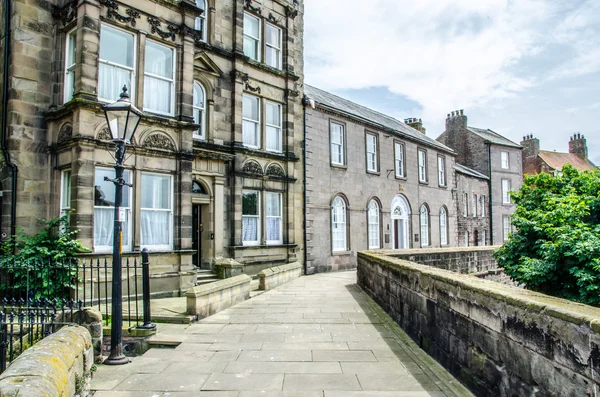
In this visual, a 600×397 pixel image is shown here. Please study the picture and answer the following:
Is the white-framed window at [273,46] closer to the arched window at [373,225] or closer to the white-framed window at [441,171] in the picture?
the arched window at [373,225]

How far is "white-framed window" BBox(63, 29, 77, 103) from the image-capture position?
11203mm

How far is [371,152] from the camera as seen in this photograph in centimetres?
2348

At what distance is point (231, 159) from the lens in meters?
15.5

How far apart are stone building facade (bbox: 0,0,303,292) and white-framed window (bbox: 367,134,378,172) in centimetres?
787

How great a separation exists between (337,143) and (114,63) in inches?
471

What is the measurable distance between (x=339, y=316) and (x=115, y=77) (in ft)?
27.9

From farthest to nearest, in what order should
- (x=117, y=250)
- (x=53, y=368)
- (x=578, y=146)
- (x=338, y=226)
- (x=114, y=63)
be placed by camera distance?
(x=578, y=146)
(x=338, y=226)
(x=114, y=63)
(x=117, y=250)
(x=53, y=368)

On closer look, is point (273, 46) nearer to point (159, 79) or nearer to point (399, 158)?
point (159, 79)

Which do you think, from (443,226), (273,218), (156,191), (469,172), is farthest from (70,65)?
(469,172)

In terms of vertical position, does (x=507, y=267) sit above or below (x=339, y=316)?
above

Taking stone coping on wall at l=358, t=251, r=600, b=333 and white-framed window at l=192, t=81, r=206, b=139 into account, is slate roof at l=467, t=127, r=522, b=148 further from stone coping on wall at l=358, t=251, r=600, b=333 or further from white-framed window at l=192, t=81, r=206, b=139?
stone coping on wall at l=358, t=251, r=600, b=333

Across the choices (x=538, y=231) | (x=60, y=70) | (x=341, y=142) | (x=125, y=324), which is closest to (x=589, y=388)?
(x=125, y=324)

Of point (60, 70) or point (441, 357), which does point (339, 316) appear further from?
point (60, 70)

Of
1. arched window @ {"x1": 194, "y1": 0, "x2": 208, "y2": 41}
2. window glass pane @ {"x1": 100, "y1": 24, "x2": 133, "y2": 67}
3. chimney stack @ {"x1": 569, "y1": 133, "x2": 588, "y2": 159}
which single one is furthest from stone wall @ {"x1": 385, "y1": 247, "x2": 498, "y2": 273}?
chimney stack @ {"x1": 569, "y1": 133, "x2": 588, "y2": 159}
